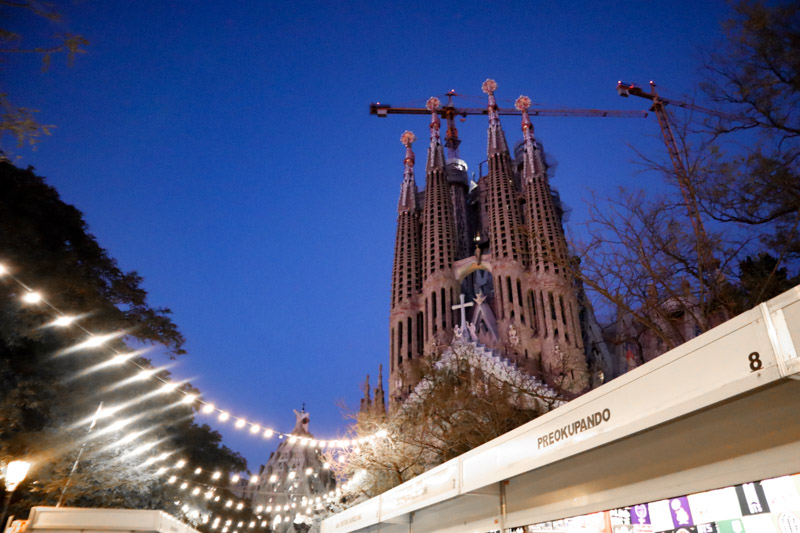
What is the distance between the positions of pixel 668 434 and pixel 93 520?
12538 mm

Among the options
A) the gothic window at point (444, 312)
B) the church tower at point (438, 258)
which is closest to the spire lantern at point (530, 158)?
the church tower at point (438, 258)

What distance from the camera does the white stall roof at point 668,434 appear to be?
2.80 metres

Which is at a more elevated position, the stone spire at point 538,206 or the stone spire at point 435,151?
the stone spire at point 435,151

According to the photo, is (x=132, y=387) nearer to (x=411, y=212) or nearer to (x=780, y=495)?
(x=780, y=495)

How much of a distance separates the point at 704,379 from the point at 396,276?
52.2 metres

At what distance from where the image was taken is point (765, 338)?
2.71 meters

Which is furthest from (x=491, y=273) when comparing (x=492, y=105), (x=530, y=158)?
(x=492, y=105)

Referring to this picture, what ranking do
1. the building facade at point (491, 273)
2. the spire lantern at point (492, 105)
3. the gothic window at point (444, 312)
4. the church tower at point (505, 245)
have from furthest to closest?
the spire lantern at point (492, 105) < the gothic window at point (444, 312) < the church tower at point (505, 245) < the building facade at point (491, 273)

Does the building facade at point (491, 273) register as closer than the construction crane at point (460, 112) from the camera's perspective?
Yes

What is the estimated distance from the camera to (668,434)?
4.16 m

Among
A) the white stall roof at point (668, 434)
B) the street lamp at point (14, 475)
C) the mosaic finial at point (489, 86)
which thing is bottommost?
the white stall roof at point (668, 434)

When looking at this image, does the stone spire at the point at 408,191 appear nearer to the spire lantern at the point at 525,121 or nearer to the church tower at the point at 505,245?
the church tower at the point at 505,245

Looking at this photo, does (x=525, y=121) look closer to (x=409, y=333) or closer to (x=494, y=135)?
(x=494, y=135)

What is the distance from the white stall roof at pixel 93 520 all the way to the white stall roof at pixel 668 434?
382 inches
